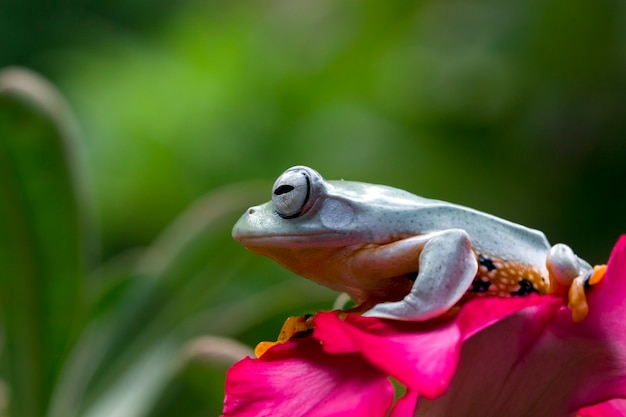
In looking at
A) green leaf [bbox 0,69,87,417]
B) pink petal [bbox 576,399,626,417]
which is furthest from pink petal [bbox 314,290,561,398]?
green leaf [bbox 0,69,87,417]

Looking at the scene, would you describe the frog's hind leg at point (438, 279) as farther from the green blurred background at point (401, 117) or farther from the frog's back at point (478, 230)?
the green blurred background at point (401, 117)

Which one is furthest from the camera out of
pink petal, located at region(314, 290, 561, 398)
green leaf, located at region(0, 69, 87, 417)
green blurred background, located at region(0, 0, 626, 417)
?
green blurred background, located at region(0, 0, 626, 417)

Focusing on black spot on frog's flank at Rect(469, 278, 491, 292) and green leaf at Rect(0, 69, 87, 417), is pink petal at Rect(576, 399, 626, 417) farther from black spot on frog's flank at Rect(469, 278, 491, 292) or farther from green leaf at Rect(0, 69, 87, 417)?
green leaf at Rect(0, 69, 87, 417)

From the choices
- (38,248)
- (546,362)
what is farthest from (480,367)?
(38,248)

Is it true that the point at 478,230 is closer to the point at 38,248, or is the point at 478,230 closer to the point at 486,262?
the point at 486,262

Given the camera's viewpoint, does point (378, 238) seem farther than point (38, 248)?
No

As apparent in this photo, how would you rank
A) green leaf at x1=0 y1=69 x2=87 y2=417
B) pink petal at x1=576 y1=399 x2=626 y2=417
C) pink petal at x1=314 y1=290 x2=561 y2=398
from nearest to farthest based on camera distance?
1. pink petal at x1=314 y1=290 x2=561 y2=398
2. pink petal at x1=576 y1=399 x2=626 y2=417
3. green leaf at x1=0 y1=69 x2=87 y2=417

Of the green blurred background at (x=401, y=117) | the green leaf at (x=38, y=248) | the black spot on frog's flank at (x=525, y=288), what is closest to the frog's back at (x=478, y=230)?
the black spot on frog's flank at (x=525, y=288)
